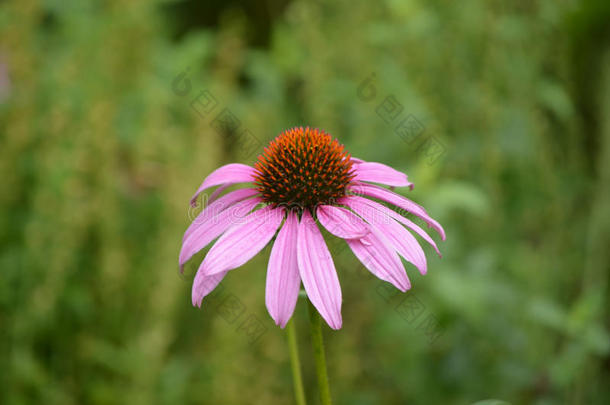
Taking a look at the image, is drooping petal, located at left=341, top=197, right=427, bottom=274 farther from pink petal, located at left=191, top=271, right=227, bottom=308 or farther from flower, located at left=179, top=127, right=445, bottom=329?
pink petal, located at left=191, top=271, right=227, bottom=308

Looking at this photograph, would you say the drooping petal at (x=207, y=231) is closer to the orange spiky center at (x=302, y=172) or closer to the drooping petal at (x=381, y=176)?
the orange spiky center at (x=302, y=172)

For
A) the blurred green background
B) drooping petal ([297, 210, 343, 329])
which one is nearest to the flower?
drooping petal ([297, 210, 343, 329])

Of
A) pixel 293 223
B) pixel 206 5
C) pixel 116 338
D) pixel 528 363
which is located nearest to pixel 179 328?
pixel 116 338

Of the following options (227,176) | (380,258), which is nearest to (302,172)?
(227,176)

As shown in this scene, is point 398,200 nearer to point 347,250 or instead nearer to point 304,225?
point 304,225

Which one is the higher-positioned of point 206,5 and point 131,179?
point 206,5

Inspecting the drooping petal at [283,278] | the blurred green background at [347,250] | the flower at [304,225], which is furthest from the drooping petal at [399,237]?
the blurred green background at [347,250]

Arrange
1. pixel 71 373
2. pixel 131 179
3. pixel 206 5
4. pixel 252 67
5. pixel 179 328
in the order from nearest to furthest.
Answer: pixel 71 373 → pixel 179 328 → pixel 131 179 → pixel 252 67 → pixel 206 5

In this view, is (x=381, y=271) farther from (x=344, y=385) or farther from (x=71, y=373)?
(x=71, y=373)
